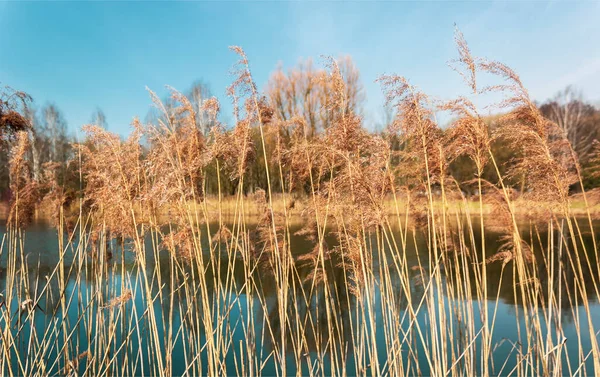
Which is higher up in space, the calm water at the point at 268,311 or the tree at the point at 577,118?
the tree at the point at 577,118

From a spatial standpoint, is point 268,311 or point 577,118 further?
point 577,118

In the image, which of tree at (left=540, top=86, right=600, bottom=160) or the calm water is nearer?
the calm water

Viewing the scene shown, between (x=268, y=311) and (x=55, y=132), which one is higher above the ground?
(x=55, y=132)

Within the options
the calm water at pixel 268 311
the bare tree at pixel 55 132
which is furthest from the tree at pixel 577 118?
the bare tree at pixel 55 132

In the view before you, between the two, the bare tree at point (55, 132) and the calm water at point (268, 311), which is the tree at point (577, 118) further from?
the bare tree at point (55, 132)

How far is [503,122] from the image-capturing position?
9.63ft

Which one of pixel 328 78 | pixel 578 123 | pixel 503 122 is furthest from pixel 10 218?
pixel 578 123

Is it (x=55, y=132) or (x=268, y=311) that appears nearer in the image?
(x=268, y=311)

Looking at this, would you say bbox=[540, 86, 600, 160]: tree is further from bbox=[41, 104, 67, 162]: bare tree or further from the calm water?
bbox=[41, 104, 67, 162]: bare tree

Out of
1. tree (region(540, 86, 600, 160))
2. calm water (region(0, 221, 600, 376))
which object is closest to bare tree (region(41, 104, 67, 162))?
calm water (region(0, 221, 600, 376))

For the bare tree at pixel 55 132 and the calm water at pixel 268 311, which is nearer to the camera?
the calm water at pixel 268 311

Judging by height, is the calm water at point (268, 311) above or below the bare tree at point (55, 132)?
below

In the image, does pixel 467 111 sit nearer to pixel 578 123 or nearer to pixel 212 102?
pixel 212 102

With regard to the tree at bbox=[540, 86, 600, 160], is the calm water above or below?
below
